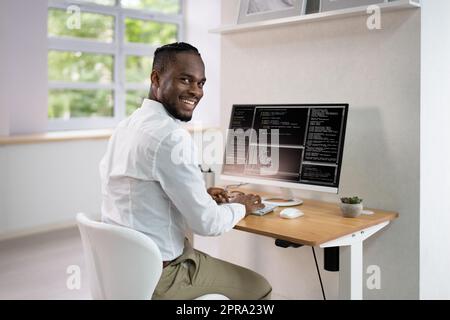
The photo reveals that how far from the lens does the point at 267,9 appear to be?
9.21ft

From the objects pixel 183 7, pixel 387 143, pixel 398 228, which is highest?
pixel 183 7

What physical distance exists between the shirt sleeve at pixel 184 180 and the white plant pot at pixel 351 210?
667mm

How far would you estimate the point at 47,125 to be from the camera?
201 inches

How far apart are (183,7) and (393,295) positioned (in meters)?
4.77

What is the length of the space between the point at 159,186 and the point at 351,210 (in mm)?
855

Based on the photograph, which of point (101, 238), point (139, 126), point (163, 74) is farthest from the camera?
point (163, 74)

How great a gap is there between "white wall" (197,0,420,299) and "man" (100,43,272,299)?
2.46ft

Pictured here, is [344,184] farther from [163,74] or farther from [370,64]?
[163,74]

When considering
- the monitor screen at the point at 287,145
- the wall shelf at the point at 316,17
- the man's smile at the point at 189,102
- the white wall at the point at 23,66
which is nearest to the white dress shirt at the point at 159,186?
the man's smile at the point at 189,102

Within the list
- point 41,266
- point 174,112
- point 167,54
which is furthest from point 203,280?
point 41,266

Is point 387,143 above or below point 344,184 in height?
above
